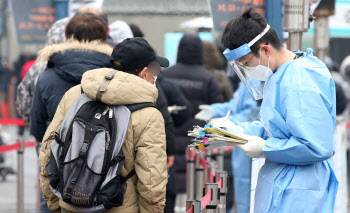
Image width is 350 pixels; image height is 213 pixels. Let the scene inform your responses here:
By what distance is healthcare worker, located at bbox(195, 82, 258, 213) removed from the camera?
6211 millimetres

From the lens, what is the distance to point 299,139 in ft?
10.7

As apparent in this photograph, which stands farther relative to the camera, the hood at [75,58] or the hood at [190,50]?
the hood at [190,50]

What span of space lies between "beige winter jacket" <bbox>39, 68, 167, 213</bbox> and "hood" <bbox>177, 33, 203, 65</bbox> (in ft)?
11.7

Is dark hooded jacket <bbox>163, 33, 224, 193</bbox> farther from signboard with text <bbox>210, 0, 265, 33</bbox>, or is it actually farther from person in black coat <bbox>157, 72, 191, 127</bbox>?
signboard with text <bbox>210, 0, 265, 33</bbox>

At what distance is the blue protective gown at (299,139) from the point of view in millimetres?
3260

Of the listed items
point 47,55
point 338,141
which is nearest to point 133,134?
point 47,55

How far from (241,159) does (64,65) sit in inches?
97.9

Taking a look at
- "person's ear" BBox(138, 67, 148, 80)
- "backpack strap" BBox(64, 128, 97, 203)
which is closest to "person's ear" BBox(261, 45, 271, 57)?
"person's ear" BBox(138, 67, 148, 80)

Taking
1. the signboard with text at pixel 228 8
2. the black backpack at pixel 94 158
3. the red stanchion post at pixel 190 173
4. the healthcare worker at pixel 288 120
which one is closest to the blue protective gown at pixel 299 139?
the healthcare worker at pixel 288 120

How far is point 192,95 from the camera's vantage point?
7.32m

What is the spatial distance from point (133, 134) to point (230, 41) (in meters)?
0.73

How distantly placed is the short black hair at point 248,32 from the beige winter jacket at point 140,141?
562 millimetres

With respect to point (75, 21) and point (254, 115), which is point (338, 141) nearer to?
point (254, 115)

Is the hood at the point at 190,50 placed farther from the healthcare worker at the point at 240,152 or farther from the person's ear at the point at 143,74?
the person's ear at the point at 143,74
